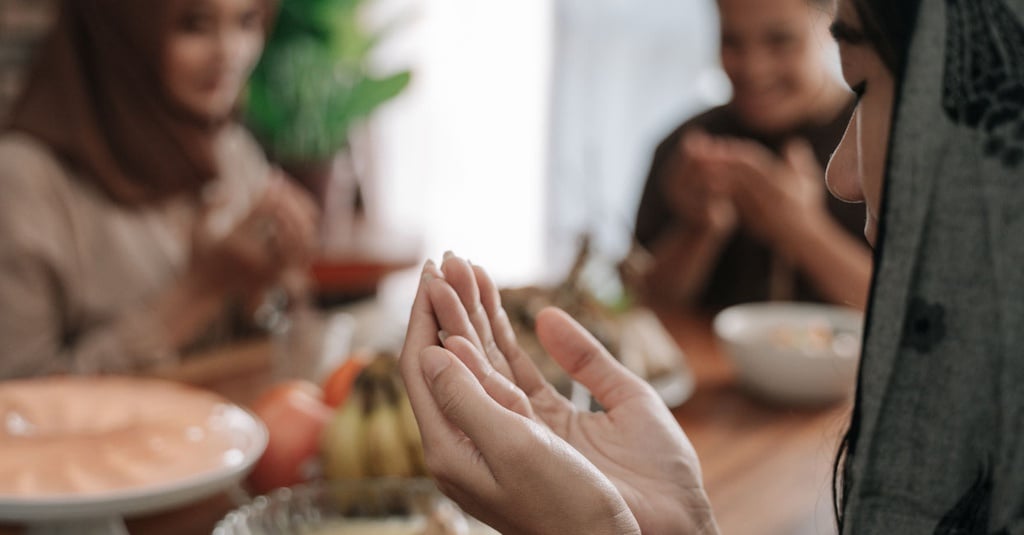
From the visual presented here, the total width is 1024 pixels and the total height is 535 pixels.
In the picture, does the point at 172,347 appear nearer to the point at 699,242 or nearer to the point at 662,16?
the point at 699,242

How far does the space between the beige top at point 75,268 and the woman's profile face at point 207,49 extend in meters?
0.23

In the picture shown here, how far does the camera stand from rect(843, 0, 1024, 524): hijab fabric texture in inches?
15.4

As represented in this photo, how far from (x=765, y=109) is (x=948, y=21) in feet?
5.76

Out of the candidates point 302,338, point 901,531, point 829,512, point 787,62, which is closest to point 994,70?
point 901,531

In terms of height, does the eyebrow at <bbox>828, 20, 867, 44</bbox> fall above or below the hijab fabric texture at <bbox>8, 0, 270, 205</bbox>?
above

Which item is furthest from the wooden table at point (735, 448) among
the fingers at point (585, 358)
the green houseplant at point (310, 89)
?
the green houseplant at point (310, 89)

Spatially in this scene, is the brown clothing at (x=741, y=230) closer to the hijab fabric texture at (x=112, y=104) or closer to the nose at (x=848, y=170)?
the hijab fabric texture at (x=112, y=104)

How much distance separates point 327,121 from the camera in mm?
2744

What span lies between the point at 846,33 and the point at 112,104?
1.49 m

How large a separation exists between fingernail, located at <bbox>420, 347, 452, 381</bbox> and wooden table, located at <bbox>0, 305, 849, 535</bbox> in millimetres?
399

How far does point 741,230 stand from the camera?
2.18 m

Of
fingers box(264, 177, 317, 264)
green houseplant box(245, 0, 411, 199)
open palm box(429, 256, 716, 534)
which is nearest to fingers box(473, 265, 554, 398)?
open palm box(429, 256, 716, 534)

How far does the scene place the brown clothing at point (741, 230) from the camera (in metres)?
2.10

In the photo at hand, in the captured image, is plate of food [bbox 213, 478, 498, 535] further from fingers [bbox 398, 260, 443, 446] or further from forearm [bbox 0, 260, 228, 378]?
forearm [bbox 0, 260, 228, 378]
